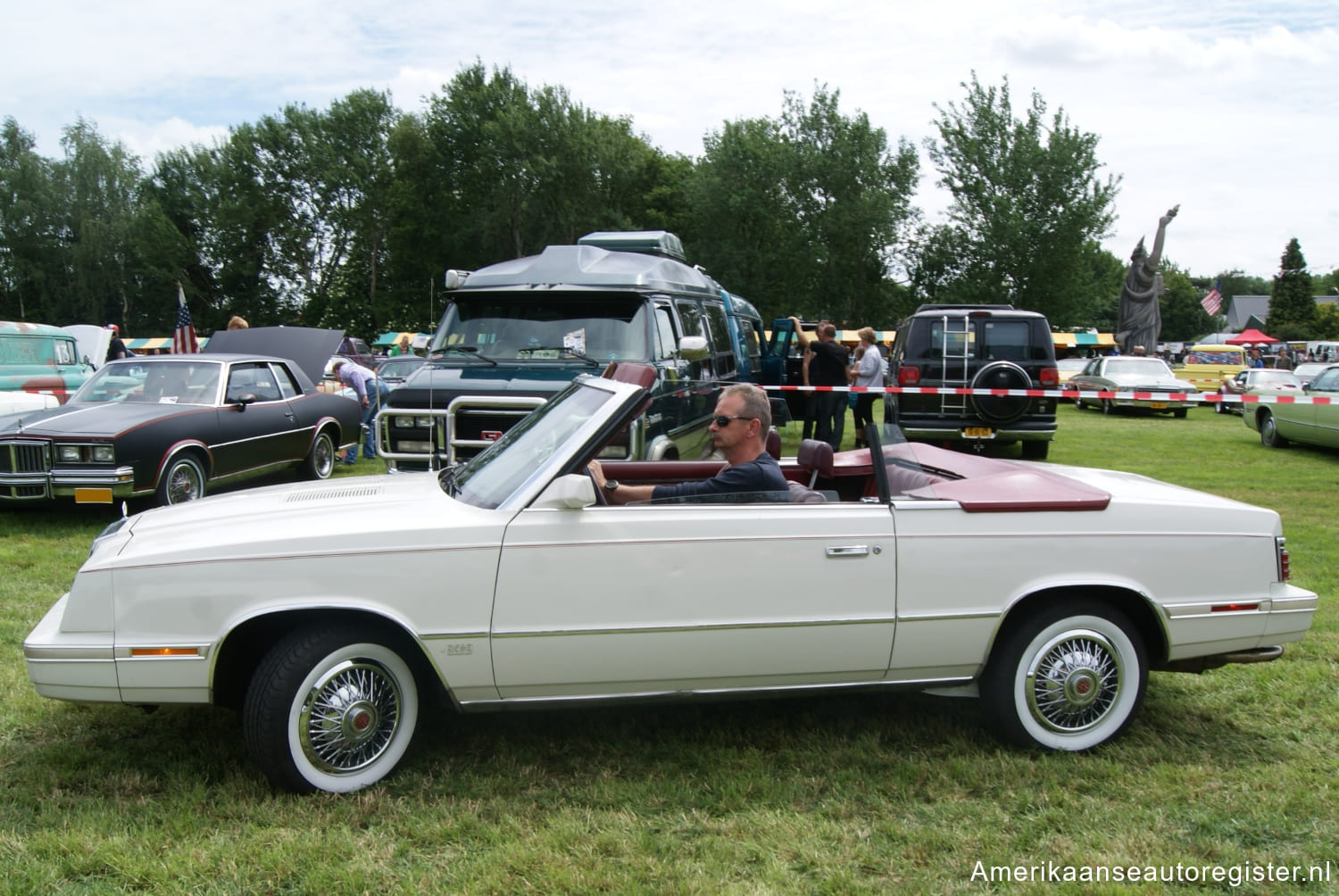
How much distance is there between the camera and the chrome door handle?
3570 millimetres

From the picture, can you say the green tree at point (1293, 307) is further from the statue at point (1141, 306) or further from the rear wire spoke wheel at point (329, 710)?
the rear wire spoke wheel at point (329, 710)

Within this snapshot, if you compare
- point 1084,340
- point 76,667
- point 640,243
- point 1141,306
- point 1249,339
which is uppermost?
point 1141,306

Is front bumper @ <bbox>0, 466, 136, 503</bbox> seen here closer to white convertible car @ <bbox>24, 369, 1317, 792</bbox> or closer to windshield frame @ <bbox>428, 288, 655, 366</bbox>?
windshield frame @ <bbox>428, 288, 655, 366</bbox>

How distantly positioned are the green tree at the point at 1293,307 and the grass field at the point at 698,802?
292ft

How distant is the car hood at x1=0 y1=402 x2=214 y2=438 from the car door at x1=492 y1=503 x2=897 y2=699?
21.0 ft

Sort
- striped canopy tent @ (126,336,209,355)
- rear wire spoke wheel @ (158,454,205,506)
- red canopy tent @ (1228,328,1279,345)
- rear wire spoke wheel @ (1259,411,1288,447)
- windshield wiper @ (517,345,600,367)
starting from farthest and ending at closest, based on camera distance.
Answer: red canopy tent @ (1228,328,1279,345), striped canopy tent @ (126,336,209,355), rear wire spoke wheel @ (1259,411,1288,447), rear wire spoke wheel @ (158,454,205,506), windshield wiper @ (517,345,600,367)

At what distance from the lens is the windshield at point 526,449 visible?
364 cm

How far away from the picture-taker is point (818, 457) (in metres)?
4.39

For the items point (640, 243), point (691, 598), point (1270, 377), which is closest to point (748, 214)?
point (1270, 377)

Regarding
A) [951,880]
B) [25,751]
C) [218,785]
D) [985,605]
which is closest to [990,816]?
[951,880]

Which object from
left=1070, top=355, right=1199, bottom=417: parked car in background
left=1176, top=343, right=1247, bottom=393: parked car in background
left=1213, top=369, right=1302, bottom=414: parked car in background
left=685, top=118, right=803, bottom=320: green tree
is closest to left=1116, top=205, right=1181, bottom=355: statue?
left=1176, top=343, right=1247, bottom=393: parked car in background

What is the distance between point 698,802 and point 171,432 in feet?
23.3

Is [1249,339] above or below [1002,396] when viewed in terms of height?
above

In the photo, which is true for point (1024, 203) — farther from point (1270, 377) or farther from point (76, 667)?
point (76, 667)
